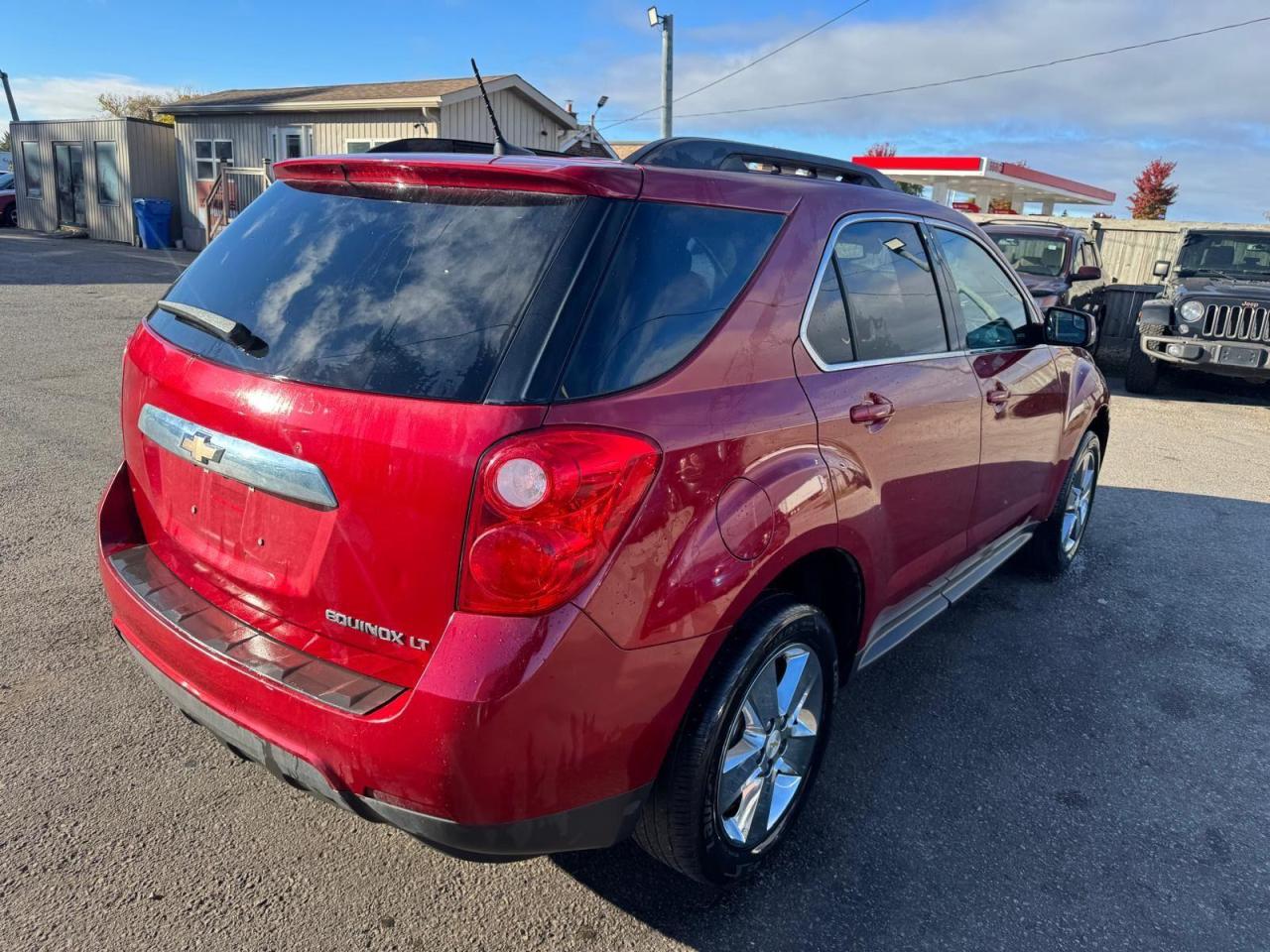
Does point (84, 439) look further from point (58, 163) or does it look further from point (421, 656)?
point (58, 163)

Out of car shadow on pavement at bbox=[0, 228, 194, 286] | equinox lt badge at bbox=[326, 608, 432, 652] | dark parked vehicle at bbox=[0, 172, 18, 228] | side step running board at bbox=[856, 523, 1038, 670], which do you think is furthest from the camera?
dark parked vehicle at bbox=[0, 172, 18, 228]

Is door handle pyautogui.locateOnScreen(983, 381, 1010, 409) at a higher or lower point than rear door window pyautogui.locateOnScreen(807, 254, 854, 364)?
lower

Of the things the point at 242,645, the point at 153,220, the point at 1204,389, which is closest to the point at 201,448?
the point at 242,645

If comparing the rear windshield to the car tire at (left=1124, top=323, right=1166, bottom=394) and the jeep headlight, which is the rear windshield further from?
the car tire at (left=1124, top=323, right=1166, bottom=394)

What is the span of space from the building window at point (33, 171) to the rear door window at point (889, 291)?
3012 centimetres

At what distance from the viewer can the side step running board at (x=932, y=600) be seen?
9.57ft

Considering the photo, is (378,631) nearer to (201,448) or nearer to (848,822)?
(201,448)

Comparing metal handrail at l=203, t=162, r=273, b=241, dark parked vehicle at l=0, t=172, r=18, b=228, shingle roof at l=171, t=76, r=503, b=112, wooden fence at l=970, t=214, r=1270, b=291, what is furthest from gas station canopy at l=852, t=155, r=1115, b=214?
dark parked vehicle at l=0, t=172, r=18, b=228

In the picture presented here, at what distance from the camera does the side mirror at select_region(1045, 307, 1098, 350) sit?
12.9 feet

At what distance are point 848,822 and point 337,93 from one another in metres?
22.4

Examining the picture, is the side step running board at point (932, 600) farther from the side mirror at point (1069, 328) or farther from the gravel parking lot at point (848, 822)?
the side mirror at point (1069, 328)

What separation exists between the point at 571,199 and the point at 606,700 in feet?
3.54

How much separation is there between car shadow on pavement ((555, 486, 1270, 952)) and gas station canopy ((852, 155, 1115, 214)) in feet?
65.9

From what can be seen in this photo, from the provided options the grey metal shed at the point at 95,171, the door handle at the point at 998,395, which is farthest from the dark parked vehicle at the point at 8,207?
the door handle at the point at 998,395
